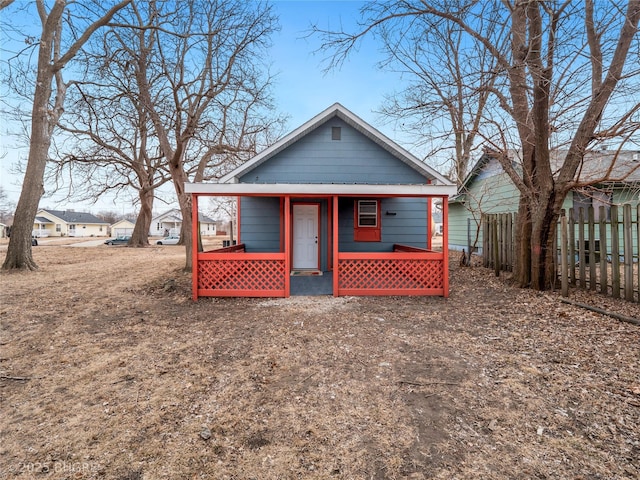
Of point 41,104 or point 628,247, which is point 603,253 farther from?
point 41,104

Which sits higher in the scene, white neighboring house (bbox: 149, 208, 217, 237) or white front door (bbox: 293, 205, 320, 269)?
white neighboring house (bbox: 149, 208, 217, 237)

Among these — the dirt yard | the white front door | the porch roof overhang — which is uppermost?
the porch roof overhang

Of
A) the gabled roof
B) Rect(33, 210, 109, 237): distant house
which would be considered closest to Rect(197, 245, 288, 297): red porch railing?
the gabled roof

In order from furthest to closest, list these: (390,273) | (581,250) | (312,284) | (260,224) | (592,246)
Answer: (260,224)
(312,284)
(390,273)
(581,250)
(592,246)

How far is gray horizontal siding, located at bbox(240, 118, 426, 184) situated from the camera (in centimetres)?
969

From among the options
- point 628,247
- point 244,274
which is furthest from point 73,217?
point 628,247

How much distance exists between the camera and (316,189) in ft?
21.5

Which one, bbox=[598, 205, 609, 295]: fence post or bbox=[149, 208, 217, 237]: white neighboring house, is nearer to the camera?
bbox=[598, 205, 609, 295]: fence post

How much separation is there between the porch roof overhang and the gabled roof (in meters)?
2.79

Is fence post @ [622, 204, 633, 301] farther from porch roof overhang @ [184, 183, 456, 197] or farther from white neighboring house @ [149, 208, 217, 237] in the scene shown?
white neighboring house @ [149, 208, 217, 237]

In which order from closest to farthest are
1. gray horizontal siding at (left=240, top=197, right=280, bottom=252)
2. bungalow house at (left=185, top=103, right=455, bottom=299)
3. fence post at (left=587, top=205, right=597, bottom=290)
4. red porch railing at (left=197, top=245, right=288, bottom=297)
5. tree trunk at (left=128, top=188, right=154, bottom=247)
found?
1. fence post at (left=587, top=205, right=597, bottom=290)
2. red porch railing at (left=197, top=245, right=288, bottom=297)
3. bungalow house at (left=185, top=103, right=455, bottom=299)
4. gray horizontal siding at (left=240, top=197, right=280, bottom=252)
5. tree trunk at (left=128, top=188, right=154, bottom=247)

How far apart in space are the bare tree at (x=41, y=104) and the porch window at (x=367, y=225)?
10.2 m

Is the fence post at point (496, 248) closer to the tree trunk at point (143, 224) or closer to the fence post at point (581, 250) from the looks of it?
the fence post at point (581, 250)

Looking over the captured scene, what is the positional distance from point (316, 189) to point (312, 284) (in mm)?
2628
